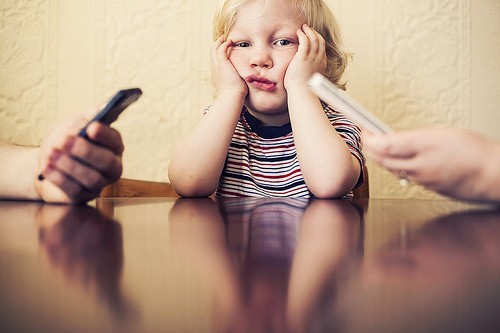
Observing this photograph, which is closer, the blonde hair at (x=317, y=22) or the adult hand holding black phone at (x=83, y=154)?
the adult hand holding black phone at (x=83, y=154)

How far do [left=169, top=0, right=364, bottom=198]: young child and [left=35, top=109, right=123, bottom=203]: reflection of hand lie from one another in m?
0.33

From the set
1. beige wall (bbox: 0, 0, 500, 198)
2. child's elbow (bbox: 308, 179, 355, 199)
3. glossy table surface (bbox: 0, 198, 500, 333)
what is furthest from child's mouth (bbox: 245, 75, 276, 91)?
glossy table surface (bbox: 0, 198, 500, 333)

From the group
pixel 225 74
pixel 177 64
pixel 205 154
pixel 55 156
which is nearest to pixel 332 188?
pixel 205 154

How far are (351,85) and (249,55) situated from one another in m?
0.50

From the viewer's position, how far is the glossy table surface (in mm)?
115

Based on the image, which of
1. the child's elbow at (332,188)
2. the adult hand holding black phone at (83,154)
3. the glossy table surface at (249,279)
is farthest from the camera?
the child's elbow at (332,188)

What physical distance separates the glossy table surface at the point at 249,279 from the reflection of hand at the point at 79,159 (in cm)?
16

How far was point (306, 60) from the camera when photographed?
2.99ft

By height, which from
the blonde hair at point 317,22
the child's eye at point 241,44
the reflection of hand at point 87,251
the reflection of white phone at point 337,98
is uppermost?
the blonde hair at point 317,22

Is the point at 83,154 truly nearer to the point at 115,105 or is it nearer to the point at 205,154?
the point at 115,105

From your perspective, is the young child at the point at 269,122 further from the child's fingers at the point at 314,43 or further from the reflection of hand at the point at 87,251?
the reflection of hand at the point at 87,251

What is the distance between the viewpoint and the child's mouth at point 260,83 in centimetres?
94

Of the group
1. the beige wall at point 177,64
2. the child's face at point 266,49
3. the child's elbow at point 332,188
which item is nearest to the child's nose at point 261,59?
the child's face at point 266,49

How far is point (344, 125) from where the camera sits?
96 centimetres
